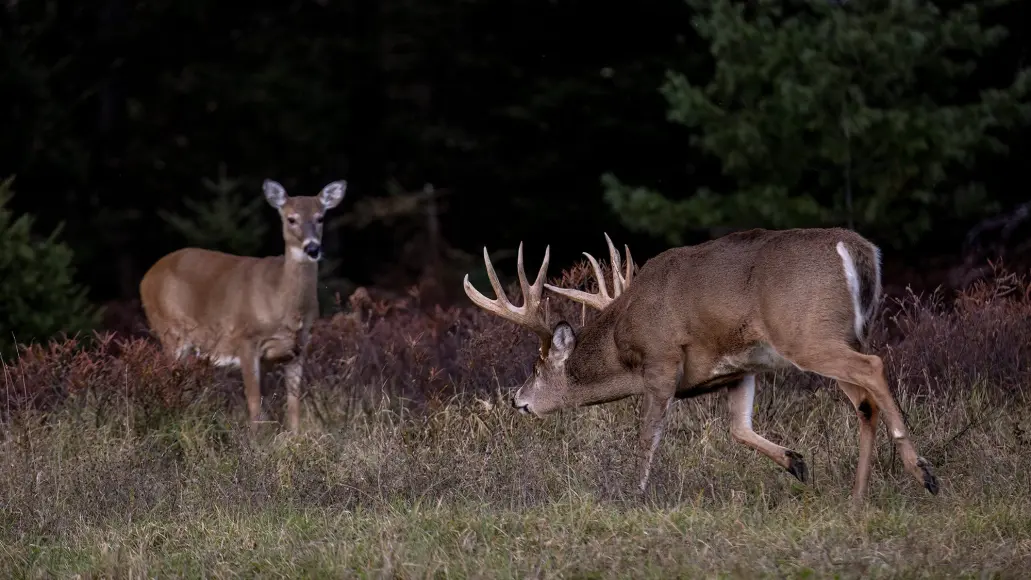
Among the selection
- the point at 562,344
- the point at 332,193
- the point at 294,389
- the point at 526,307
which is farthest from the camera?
the point at 332,193

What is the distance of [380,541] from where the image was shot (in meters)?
6.33

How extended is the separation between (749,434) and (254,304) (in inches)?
201

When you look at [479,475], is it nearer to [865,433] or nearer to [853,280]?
[865,433]

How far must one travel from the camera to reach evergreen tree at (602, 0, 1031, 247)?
46.8ft

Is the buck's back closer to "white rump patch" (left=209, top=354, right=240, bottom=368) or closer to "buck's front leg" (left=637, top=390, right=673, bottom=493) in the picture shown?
"buck's front leg" (left=637, top=390, right=673, bottom=493)

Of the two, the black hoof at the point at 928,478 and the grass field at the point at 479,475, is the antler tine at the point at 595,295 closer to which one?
the grass field at the point at 479,475

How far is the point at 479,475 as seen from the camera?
783 centimetres

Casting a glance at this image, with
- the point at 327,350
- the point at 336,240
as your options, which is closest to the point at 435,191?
the point at 336,240

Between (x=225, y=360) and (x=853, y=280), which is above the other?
(x=853, y=280)

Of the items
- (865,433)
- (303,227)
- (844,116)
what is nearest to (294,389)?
(303,227)

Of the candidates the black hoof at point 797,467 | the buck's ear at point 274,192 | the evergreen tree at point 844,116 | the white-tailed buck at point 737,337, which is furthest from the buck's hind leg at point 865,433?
the evergreen tree at point 844,116

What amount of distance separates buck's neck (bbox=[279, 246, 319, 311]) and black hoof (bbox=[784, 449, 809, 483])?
5141mm

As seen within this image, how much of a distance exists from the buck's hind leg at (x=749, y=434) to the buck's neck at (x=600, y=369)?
509 mm

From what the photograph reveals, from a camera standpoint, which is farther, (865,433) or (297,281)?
(297,281)
